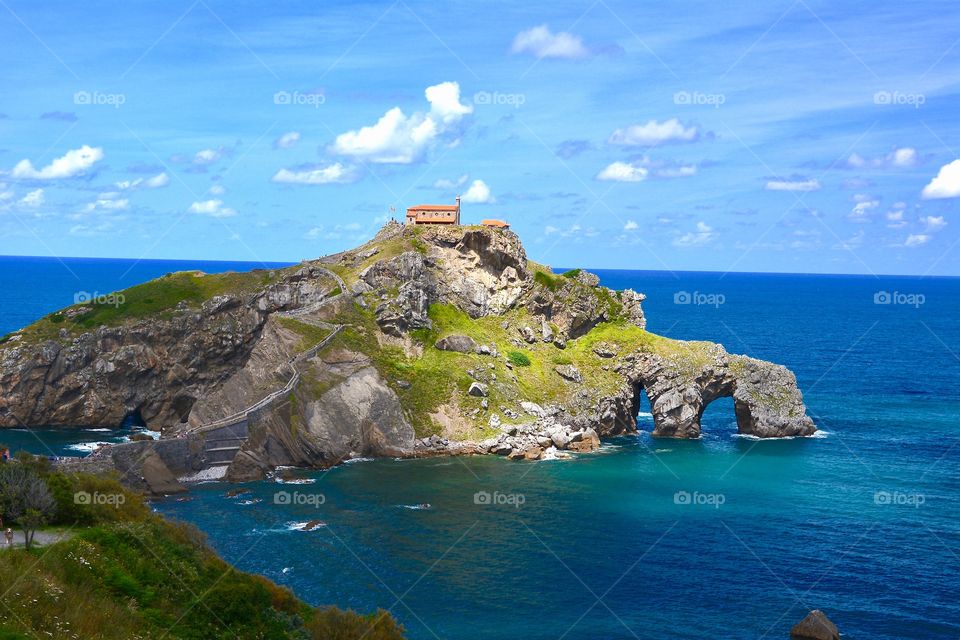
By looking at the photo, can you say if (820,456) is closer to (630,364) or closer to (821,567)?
(630,364)

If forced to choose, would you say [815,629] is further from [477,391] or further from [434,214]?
[434,214]

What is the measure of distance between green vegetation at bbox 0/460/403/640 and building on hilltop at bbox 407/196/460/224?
283 ft

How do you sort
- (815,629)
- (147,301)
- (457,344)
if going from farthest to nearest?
1. (147,301)
2. (457,344)
3. (815,629)

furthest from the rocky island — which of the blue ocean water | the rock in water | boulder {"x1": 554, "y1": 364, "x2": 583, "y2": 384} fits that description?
the rock in water

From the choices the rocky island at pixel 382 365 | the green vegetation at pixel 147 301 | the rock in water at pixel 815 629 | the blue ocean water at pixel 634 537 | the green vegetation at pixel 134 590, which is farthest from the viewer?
the green vegetation at pixel 147 301

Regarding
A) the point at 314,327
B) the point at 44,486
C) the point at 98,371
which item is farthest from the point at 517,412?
the point at 44,486

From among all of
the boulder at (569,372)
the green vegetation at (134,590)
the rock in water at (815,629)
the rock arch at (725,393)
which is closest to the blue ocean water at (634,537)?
the rock in water at (815,629)

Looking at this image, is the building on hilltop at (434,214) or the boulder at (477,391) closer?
the boulder at (477,391)

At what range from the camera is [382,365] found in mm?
110312

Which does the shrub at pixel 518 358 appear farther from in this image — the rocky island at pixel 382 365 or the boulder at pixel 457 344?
the boulder at pixel 457 344

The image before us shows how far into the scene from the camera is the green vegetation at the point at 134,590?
115 ft

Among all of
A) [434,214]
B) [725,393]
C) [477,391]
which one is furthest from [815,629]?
[434,214]

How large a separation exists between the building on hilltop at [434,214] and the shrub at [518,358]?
26.2 m

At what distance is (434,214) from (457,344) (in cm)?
2711
